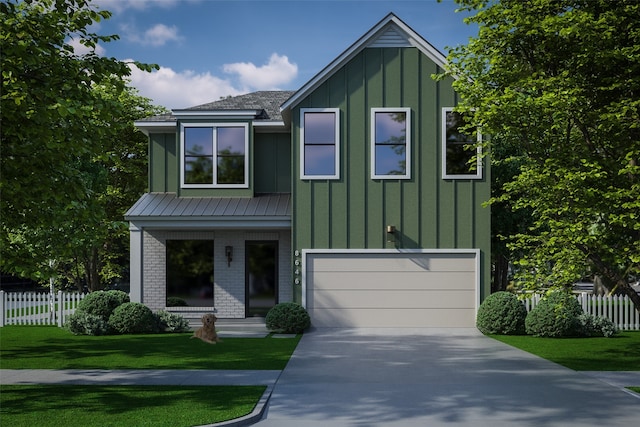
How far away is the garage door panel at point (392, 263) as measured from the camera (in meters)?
19.4

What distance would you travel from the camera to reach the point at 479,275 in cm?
1933

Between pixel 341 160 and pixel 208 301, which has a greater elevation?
pixel 341 160

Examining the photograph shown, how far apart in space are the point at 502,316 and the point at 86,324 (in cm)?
1222

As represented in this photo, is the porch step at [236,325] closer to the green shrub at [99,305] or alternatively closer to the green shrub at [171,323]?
the green shrub at [171,323]

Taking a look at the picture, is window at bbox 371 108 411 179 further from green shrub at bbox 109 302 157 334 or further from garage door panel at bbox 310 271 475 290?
green shrub at bbox 109 302 157 334

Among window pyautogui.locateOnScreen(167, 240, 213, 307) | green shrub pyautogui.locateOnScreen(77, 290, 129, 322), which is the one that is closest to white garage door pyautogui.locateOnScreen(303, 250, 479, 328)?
window pyautogui.locateOnScreen(167, 240, 213, 307)

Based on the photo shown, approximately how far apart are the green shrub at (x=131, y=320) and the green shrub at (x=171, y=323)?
11.1 inches

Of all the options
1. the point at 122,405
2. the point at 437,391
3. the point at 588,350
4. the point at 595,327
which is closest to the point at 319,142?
the point at 588,350

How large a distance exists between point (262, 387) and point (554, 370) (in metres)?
5.97

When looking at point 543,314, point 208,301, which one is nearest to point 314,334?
point 208,301

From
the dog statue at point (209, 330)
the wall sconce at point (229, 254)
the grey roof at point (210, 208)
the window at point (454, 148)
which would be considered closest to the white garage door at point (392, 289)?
the grey roof at point (210, 208)

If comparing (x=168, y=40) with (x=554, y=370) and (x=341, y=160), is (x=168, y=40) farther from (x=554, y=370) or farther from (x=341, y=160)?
(x=554, y=370)

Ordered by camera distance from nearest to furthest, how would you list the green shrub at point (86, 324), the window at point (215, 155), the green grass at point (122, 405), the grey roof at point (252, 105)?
the green grass at point (122, 405), the green shrub at point (86, 324), the window at point (215, 155), the grey roof at point (252, 105)

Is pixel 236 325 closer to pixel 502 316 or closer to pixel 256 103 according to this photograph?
pixel 502 316
